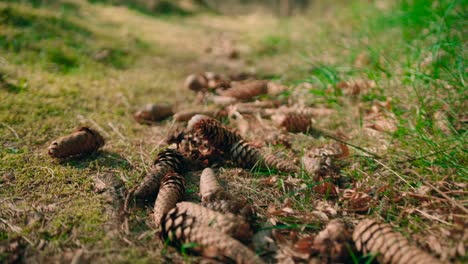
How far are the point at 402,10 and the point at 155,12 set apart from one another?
4.03m

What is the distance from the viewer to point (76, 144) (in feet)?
5.48

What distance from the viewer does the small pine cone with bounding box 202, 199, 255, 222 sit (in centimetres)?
129

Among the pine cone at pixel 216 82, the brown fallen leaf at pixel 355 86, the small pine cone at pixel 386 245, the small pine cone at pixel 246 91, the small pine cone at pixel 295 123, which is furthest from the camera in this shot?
the pine cone at pixel 216 82

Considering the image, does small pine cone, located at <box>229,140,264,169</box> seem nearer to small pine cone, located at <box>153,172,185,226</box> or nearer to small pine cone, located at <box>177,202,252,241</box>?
small pine cone, located at <box>153,172,185,226</box>

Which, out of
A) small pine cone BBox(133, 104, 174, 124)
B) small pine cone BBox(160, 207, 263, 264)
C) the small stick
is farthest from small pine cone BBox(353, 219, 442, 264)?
small pine cone BBox(133, 104, 174, 124)

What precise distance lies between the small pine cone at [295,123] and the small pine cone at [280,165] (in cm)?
46

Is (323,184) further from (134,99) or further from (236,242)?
(134,99)

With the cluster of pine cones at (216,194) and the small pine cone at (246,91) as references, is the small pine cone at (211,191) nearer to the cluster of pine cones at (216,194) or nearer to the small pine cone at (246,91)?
the cluster of pine cones at (216,194)

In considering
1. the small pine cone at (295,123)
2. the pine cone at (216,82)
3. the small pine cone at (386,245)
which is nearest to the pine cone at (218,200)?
the small pine cone at (386,245)

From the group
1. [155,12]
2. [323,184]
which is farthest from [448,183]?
[155,12]

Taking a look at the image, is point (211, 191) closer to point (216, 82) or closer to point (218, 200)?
point (218, 200)

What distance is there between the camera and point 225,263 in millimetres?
1107

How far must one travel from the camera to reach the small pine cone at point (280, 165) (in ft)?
5.43

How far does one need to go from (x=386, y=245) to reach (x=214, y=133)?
0.96m
